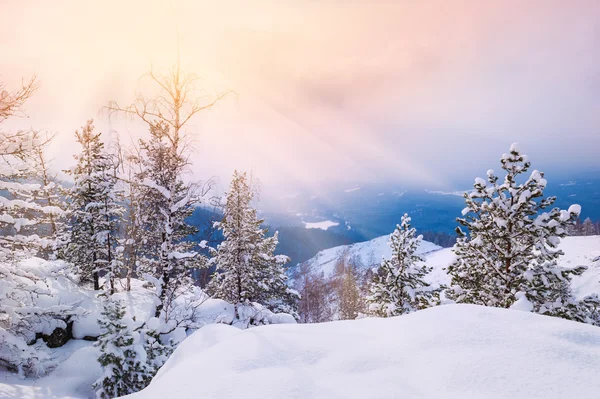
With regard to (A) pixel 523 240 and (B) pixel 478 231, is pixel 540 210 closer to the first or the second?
(A) pixel 523 240

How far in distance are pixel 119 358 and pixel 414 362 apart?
28.4ft

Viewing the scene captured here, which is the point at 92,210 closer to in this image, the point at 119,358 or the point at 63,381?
the point at 63,381

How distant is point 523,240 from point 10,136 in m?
17.4

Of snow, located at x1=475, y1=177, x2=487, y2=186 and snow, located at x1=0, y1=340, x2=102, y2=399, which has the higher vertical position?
snow, located at x1=475, y1=177, x2=487, y2=186

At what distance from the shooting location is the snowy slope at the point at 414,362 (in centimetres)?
266

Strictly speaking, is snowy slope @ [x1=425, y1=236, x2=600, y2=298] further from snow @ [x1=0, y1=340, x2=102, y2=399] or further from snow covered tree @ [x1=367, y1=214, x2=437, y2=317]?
snow @ [x1=0, y1=340, x2=102, y2=399]

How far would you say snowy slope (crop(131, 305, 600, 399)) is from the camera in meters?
2.66

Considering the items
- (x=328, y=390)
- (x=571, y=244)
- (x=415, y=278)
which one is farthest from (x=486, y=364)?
(x=571, y=244)

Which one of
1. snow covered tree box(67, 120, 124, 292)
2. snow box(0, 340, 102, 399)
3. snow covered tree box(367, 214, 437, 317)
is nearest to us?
snow box(0, 340, 102, 399)

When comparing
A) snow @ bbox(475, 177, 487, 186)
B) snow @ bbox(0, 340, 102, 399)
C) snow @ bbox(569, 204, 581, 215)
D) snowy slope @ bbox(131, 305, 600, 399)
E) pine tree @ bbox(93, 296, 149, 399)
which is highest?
snow @ bbox(475, 177, 487, 186)

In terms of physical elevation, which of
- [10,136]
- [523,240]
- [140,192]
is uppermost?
[10,136]

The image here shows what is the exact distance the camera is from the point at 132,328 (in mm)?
8750

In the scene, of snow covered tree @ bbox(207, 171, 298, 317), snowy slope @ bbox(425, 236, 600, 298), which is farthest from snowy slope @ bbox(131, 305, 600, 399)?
snowy slope @ bbox(425, 236, 600, 298)

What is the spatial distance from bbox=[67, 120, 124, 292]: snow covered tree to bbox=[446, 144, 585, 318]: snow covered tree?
2031 centimetres
